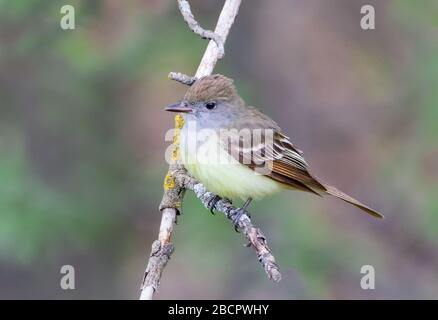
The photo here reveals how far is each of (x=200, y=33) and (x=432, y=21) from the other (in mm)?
3197

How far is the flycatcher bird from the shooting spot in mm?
5062

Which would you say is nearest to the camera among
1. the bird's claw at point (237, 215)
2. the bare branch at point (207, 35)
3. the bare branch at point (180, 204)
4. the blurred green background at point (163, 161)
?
the bare branch at point (180, 204)

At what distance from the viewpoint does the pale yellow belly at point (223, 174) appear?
500 cm

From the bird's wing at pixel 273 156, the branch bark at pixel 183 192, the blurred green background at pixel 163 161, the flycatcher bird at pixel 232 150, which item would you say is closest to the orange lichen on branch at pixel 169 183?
the branch bark at pixel 183 192

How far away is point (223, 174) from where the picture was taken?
509cm

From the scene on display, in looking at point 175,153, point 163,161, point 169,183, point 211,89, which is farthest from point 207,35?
point 163,161

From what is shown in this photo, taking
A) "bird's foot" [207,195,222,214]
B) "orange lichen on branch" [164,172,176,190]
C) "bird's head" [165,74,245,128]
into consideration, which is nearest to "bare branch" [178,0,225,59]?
"bird's head" [165,74,245,128]

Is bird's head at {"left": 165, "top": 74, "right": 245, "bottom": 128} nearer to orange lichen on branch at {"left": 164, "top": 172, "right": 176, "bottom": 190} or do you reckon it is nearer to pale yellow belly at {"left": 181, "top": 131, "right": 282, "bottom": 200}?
pale yellow belly at {"left": 181, "top": 131, "right": 282, "bottom": 200}

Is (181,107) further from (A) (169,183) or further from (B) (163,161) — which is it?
(B) (163,161)

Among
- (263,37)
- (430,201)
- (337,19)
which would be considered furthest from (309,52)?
(430,201)

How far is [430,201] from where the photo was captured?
7.39 m

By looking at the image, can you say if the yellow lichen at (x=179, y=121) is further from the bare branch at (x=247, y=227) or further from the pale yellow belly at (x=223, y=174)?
the bare branch at (x=247, y=227)

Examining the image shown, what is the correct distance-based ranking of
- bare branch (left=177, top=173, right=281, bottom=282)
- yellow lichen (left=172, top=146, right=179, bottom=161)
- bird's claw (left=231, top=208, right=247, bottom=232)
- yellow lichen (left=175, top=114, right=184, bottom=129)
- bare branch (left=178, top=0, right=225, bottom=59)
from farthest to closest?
yellow lichen (left=175, top=114, right=184, bottom=129)
yellow lichen (left=172, top=146, right=179, bottom=161)
bare branch (left=178, top=0, right=225, bottom=59)
bird's claw (left=231, top=208, right=247, bottom=232)
bare branch (left=177, top=173, right=281, bottom=282)

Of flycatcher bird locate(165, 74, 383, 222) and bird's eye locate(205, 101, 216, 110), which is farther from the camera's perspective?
bird's eye locate(205, 101, 216, 110)
